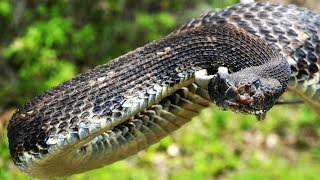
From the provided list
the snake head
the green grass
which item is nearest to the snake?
the snake head

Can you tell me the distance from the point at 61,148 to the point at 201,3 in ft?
23.6

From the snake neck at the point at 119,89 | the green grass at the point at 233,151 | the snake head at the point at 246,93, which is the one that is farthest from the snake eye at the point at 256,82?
the green grass at the point at 233,151

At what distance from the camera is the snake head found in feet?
12.9

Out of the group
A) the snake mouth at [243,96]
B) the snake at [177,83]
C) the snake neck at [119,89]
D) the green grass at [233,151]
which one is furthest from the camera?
the green grass at [233,151]

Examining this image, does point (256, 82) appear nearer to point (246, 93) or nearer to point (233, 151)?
point (246, 93)

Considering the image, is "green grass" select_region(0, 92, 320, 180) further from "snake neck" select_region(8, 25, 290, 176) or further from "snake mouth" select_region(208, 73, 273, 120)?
"snake mouth" select_region(208, 73, 273, 120)

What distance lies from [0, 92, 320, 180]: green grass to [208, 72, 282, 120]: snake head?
13.1ft

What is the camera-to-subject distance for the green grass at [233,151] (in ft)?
28.2

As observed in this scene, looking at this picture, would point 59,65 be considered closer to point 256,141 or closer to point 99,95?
point 256,141

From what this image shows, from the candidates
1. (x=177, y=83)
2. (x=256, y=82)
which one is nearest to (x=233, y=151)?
(x=177, y=83)

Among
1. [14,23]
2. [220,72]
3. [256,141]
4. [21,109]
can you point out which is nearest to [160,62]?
[220,72]

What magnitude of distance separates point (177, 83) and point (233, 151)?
4.89 m

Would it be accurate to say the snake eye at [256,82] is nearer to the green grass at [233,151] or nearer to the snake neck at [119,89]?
the snake neck at [119,89]

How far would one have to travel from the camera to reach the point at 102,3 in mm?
10914
